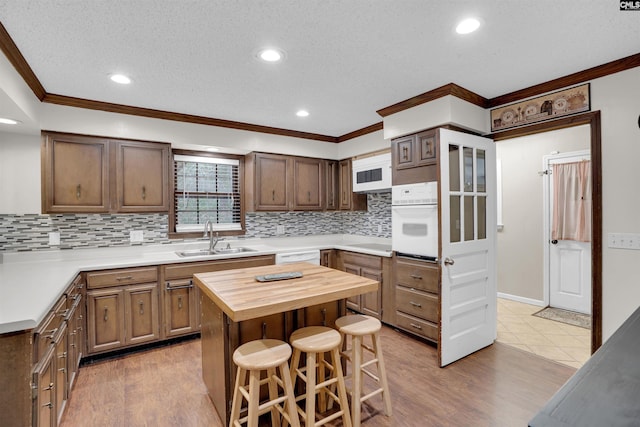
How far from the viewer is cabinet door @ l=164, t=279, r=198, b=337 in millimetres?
2977

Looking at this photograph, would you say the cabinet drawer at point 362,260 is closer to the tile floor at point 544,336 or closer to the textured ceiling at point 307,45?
the tile floor at point 544,336

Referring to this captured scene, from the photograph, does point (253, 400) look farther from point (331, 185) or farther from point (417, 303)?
point (331, 185)

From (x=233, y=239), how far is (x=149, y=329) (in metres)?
1.42

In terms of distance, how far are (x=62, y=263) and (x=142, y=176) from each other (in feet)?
3.47

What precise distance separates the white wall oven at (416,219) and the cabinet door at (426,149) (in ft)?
0.67

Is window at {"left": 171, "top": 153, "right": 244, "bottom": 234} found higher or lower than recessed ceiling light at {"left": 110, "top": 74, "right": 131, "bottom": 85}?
lower

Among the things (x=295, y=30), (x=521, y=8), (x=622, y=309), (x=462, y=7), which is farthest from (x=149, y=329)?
(x=622, y=309)

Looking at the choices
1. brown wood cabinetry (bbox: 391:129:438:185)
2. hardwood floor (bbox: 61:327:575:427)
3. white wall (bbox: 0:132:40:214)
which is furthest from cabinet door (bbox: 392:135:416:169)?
white wall (bbox: 0:132:40:214)

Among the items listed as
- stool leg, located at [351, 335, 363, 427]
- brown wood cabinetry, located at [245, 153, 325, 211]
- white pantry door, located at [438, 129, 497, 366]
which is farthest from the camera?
brown wood cabinetry, located at [245, 153, 325, 211]

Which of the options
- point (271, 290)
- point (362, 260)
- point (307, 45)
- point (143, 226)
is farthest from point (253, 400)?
point (143, 226)

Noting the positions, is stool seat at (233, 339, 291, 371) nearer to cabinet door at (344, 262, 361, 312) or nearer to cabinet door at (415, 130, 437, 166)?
cabinet door at (415, 130, 437, 166)

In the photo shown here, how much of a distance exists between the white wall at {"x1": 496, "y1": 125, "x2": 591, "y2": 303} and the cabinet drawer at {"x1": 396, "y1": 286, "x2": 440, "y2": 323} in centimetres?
222

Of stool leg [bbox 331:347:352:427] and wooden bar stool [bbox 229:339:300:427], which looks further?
stool leg [bbox 331:347:352:427]

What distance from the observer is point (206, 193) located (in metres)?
3.87
